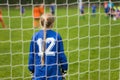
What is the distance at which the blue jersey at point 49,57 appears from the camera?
12.1 feet

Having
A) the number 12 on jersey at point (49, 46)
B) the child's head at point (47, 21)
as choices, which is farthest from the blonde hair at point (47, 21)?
the number 12 on jersey at point (49, 46)

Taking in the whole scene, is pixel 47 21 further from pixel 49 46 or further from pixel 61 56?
pixel 61 56

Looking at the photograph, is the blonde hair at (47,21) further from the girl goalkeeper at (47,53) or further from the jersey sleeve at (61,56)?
the jersey sleeve at (61,56)

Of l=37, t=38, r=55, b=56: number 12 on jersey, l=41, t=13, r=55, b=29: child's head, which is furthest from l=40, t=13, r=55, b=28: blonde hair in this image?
l=37, t=38, r=55, b=56: number 12 on jersey

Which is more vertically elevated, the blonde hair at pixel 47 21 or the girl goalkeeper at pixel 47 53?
the blonde hair at pixel 47 21

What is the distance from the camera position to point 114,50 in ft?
25.8

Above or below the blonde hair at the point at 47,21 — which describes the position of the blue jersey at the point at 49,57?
below

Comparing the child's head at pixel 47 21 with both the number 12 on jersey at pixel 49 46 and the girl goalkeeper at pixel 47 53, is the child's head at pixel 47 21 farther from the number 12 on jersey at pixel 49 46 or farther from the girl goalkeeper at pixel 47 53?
the number 12 on jersey at pixel 49 46

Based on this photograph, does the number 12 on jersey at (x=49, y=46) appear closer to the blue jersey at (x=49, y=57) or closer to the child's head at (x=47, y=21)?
the blue jersey at (x=49, y=57)

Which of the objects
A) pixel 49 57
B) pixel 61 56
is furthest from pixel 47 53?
pixel 61 56

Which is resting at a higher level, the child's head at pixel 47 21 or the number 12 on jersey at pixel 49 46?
the child's head at pixel 47 21

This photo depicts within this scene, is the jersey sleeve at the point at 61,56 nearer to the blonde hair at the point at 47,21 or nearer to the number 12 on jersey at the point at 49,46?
the number 12 on jersey at the point at 49,46

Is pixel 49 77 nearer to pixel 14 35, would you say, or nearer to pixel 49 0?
pixel 49 0

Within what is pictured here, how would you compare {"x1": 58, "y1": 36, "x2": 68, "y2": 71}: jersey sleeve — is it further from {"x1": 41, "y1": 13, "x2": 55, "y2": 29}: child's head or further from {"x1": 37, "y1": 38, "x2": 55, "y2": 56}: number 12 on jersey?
{"x1": 41, "y1": 13, "x2": 55, "y2": 29}: child's head
